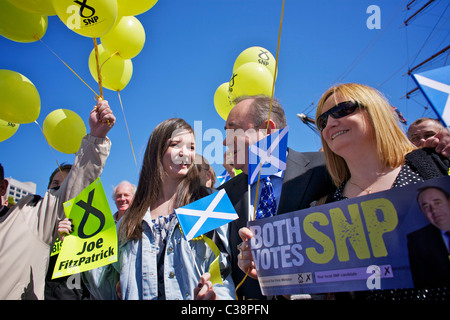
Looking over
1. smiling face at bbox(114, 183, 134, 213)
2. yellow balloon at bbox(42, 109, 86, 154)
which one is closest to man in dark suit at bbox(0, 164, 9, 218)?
yellow balloon at bbox(42, 109, 86, 154)

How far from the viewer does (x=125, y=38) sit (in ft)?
12.5

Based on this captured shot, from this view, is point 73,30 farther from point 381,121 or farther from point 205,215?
point 381,121

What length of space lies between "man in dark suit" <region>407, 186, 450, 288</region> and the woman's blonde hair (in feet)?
1.52

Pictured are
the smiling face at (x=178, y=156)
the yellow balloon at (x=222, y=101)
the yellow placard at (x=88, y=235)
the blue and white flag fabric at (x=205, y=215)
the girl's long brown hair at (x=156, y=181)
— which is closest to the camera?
the blue and white flag fabric at (x=205, y=215)

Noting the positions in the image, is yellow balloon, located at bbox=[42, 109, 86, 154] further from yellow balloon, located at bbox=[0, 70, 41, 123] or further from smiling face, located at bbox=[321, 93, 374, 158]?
smiling face, located at bbox=[321, 93, 374, 158]

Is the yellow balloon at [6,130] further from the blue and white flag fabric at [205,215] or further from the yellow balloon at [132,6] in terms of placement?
the blue and white flag fabric at [205,215]

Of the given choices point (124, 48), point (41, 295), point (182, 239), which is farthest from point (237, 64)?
point (41, 295)

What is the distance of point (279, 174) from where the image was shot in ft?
8.03

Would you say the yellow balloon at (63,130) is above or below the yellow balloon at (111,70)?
below

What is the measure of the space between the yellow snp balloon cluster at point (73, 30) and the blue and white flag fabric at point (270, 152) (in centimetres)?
156

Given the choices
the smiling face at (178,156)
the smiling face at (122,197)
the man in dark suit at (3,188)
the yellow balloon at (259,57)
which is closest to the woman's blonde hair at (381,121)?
the smiling face at (178,156)

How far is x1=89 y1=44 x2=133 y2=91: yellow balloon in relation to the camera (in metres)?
4.15

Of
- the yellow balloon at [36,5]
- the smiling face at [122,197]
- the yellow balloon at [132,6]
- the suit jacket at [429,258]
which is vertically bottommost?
the suit jacket at [429,258]

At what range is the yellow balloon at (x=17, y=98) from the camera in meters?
3.43
